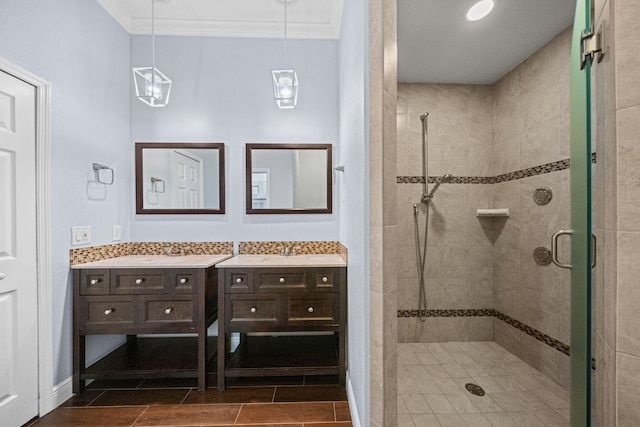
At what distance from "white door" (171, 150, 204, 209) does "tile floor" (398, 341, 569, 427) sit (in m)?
2.11

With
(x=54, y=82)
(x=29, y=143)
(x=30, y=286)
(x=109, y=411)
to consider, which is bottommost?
(x=109, y=411)

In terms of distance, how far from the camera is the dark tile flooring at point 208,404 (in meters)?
1.70

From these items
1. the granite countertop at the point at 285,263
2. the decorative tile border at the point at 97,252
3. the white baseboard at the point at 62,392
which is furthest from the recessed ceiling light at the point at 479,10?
the white baseboard at the point at 62,392

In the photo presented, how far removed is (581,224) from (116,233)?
2842mm

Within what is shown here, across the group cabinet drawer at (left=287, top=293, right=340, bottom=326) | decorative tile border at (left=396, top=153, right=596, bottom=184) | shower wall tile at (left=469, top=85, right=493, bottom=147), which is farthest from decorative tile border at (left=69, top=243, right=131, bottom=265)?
shower wall tile at (left=469, top=85, right=493, bottom=147)

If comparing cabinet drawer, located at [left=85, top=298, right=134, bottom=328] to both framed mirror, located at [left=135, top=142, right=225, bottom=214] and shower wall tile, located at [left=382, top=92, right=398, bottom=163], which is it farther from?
shower wall tile, located at [left=382, top=92, right=398, bottom=163]

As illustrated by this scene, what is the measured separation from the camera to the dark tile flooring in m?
1.70

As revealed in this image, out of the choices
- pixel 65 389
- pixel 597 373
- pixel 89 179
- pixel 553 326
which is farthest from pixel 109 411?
pixel 553 326

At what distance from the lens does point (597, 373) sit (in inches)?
38.7

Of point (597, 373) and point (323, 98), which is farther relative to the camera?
point (323, 98)

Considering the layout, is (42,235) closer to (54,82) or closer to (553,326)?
(54,82)

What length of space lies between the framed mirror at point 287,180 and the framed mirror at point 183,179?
0.86 feet

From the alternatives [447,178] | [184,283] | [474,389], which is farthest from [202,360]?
[447,178]

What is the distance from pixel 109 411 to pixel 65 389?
366 millimetres
